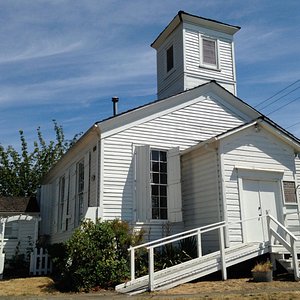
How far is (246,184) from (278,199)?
1373 millimetres

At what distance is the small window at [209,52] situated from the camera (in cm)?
1814

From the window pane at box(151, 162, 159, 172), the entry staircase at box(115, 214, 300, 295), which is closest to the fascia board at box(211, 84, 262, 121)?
the window pane at box(151, 162, 159, 172)

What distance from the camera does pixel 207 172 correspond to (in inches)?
529

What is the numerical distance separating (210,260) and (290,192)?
460 cm

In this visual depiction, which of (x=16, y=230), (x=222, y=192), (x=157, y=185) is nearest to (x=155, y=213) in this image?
(x=157, y=185)

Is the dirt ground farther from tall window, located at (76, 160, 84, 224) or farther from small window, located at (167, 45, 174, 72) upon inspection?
small window, located at (167, 45, 174, 72)

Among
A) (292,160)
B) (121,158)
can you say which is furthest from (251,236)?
(121,158)

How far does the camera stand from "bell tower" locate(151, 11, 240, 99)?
693 inches

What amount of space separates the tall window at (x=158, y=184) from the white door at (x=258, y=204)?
2958 mm

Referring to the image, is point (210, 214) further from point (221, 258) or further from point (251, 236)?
point (221, 258)

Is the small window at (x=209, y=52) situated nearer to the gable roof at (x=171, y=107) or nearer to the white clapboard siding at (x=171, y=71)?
the white clapboard siding at (x=171, y=71)

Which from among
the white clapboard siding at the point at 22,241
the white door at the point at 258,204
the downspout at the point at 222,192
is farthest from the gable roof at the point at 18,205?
the white door at the point at 258,204

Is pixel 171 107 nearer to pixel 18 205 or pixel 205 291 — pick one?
pixel 205 291

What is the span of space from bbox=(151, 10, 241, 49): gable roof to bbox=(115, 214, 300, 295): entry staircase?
33.1ft
